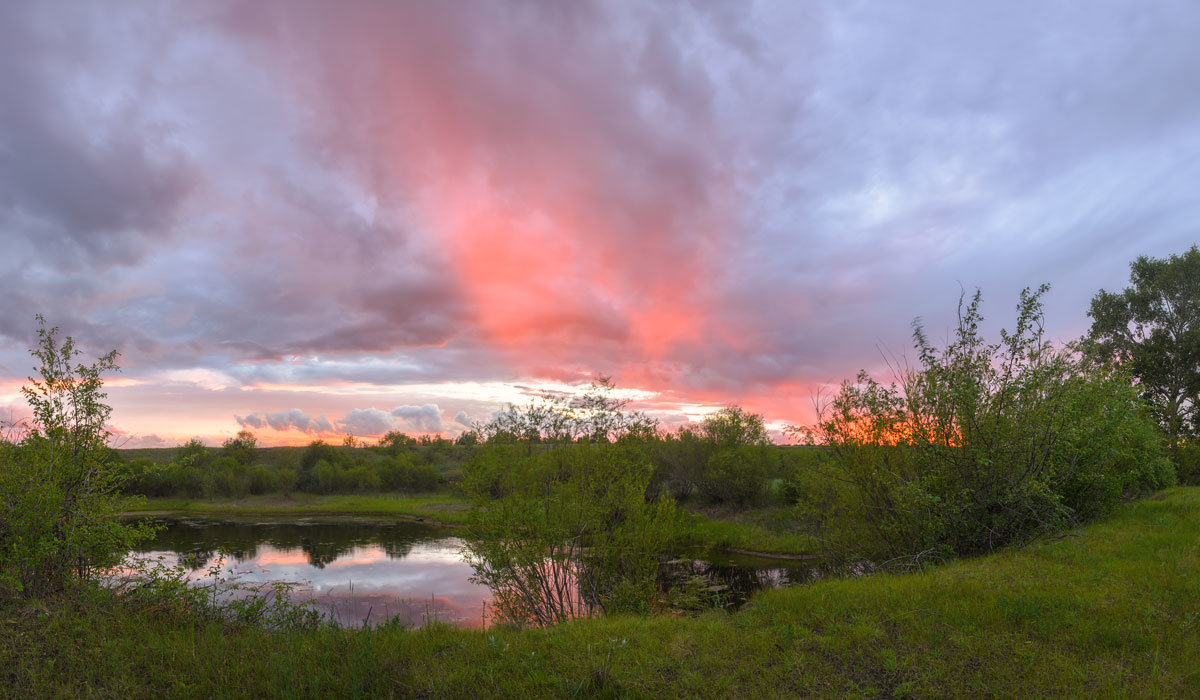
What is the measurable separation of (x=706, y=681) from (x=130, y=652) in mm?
8012

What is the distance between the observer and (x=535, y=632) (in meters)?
8.73

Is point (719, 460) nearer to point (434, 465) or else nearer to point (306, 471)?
point (434, 465)

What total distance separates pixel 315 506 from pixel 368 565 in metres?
39.1

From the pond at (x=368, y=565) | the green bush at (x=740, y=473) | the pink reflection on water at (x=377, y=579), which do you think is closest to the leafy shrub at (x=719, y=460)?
the green bush at (x=740, y=473)

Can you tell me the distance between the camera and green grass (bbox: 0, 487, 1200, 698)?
21.0 ft

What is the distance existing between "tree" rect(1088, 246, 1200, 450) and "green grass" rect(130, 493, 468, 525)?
55231 mm

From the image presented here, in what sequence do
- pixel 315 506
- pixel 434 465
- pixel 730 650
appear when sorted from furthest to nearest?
pixel 434 465 < pixel 315 506 < pixel 730 650

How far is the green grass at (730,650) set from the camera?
6.41 metres

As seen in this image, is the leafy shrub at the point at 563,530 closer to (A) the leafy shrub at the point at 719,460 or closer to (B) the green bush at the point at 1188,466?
(B) the green bush at the point at 1188,466

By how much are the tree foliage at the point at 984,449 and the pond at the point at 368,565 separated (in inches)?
370

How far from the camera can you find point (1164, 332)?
32.3 meters

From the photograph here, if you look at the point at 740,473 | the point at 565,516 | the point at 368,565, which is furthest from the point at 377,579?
the point at 740,473

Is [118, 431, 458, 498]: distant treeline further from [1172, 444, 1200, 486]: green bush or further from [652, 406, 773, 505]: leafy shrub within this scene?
[1172, 444, 1200, 486]: green bush

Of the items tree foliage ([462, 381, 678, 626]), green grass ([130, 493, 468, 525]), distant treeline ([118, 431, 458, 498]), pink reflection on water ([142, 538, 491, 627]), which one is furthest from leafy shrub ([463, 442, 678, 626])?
distant treeline ([118, 431, 458, 498])
